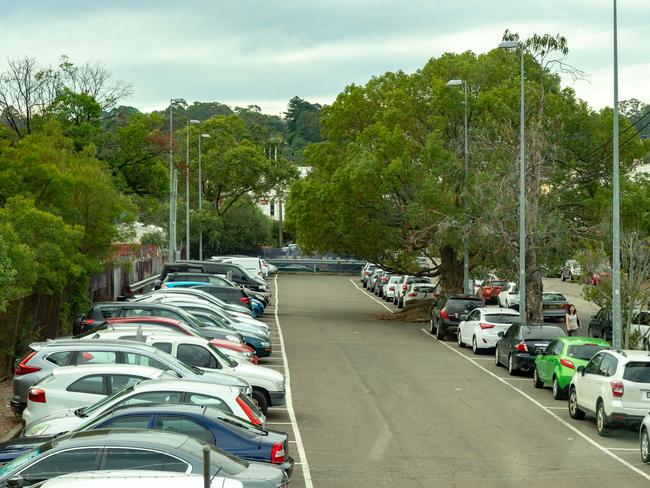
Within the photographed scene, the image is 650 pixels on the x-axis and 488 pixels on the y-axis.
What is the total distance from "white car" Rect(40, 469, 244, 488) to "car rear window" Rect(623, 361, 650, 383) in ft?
34.3

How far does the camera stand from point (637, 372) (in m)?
18.0

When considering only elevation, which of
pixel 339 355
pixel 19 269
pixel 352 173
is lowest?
pixel 339 355

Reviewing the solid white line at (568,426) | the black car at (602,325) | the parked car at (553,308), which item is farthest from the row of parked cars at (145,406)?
the parked car at (553,308)

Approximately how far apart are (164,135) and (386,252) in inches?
485

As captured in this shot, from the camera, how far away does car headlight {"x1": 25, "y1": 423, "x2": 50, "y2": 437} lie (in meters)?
13.8

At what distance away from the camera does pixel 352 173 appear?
4344cm

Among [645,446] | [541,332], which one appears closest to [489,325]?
[541,332]

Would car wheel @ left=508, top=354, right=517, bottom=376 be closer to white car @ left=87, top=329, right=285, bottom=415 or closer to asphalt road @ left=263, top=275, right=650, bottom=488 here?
asphalt road @ left=263, top=275, right=650, bottom=488

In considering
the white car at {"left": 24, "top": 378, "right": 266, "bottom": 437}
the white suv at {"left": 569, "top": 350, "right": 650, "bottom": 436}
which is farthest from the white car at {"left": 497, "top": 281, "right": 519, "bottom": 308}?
the white car at {"left": 24, "top": 378, "right": 266, "bottom": 437}

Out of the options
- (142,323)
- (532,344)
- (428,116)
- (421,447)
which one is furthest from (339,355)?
(428,116)

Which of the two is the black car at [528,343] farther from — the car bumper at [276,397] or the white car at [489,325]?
the car bumper at [276,397]

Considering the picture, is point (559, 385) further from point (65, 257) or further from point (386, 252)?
point (386, 252)

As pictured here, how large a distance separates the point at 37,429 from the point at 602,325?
78.0 ft

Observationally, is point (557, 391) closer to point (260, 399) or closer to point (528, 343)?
point (528, 343)
